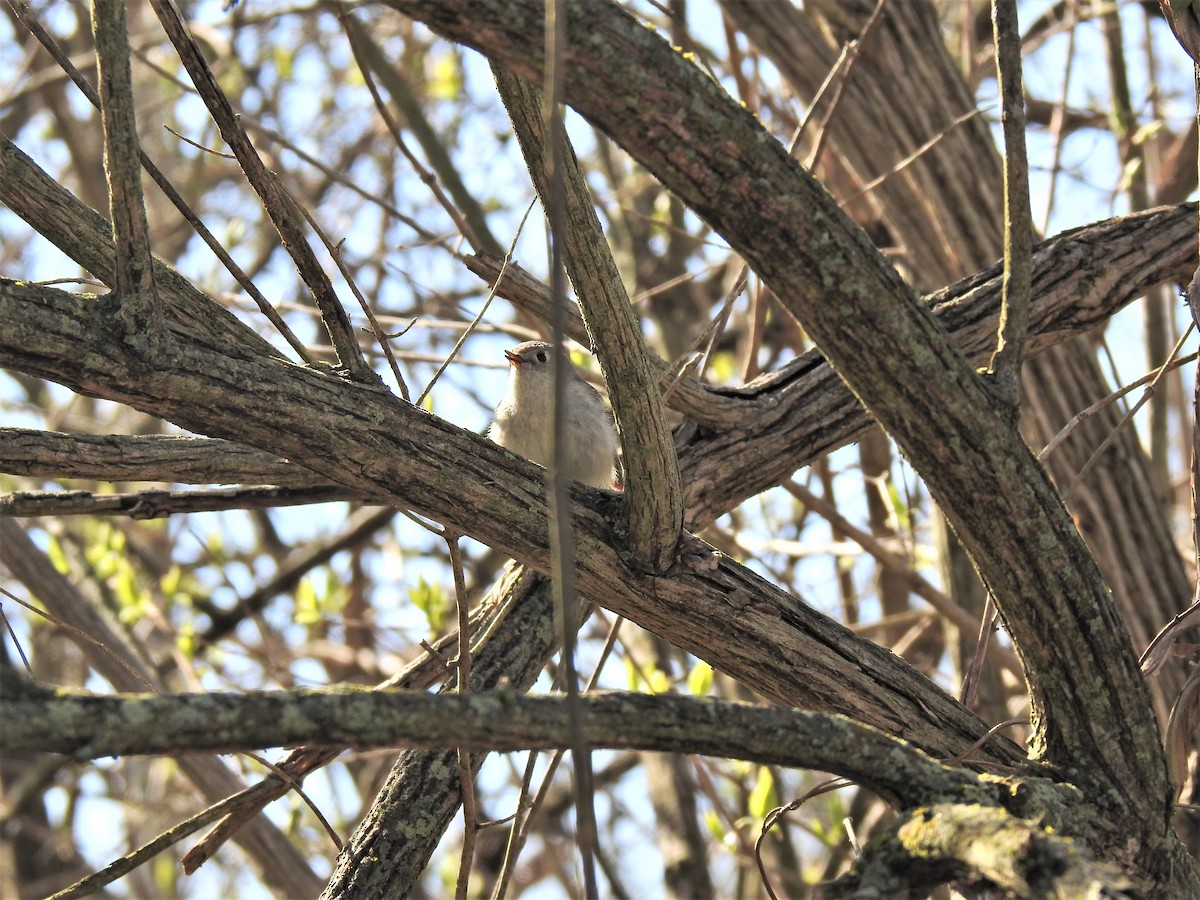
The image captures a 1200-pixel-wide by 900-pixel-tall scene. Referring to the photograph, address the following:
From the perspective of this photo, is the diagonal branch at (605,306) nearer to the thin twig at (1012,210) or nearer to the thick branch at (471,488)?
the thick branch at (471,488)

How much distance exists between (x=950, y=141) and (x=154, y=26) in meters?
5.07

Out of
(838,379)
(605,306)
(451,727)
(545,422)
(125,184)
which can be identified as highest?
(545,422)

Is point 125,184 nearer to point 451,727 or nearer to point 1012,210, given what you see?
point 451,727

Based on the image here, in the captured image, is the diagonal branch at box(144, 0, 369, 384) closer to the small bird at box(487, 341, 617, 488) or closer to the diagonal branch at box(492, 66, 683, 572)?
the diagonal branch at box(492, 66, 683, 572)

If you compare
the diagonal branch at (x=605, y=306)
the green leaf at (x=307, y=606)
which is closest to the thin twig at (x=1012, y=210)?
the diagonal branch at (x=605, y=306)

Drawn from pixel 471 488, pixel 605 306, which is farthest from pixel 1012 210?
pixel 471 488

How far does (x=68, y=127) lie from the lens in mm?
7094

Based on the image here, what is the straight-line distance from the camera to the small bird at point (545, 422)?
4.88m

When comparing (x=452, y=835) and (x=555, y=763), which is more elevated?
(x=452, y=835)

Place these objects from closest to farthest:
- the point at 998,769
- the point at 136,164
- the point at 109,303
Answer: the point at 136,164
the point at 109,303
the point at 998,769

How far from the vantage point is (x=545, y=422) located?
480 centimetres

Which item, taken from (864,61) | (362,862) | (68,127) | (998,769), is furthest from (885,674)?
(68,127)

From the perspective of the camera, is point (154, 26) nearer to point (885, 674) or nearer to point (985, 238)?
point (985, 238)

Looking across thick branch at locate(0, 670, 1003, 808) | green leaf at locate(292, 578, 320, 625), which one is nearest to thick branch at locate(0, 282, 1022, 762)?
thick branch at locate(0, 670, 1003, 808)
